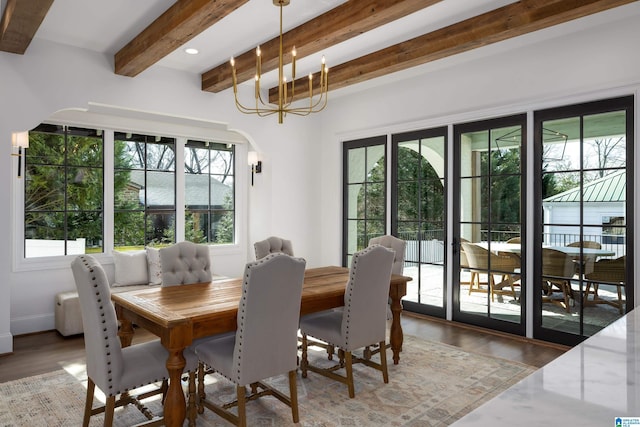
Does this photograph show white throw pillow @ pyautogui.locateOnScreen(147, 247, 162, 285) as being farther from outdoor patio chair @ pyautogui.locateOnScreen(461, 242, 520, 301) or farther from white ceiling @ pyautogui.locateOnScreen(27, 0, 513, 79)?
outdoor patio chair @ pyautogui.locateOnScreen(461, 242, 520, 301)

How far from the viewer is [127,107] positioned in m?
4.47

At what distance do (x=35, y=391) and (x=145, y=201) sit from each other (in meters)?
2.79

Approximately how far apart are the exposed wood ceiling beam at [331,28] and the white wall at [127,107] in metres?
0.75

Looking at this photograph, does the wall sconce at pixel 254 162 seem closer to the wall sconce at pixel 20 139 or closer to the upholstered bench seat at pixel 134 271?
the upholstered bench seat at pixel 134 271

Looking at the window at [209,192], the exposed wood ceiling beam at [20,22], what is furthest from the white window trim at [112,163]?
the exposed wood ceiling beam at [20,22]

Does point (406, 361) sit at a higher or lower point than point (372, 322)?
lower

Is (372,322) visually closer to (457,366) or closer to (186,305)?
(457,366)

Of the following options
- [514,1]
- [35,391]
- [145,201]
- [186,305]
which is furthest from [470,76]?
[35,391]

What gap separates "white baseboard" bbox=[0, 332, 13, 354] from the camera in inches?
150

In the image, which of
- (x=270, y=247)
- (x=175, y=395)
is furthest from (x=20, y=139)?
(x=175, y=395)

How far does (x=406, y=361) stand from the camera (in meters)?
3.68

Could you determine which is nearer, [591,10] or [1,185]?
[591,10]

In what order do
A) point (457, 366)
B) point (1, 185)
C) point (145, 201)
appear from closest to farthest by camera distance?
point (457, 366), point (1, 185), point (145, 201)

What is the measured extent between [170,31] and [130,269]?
2.77 meters
